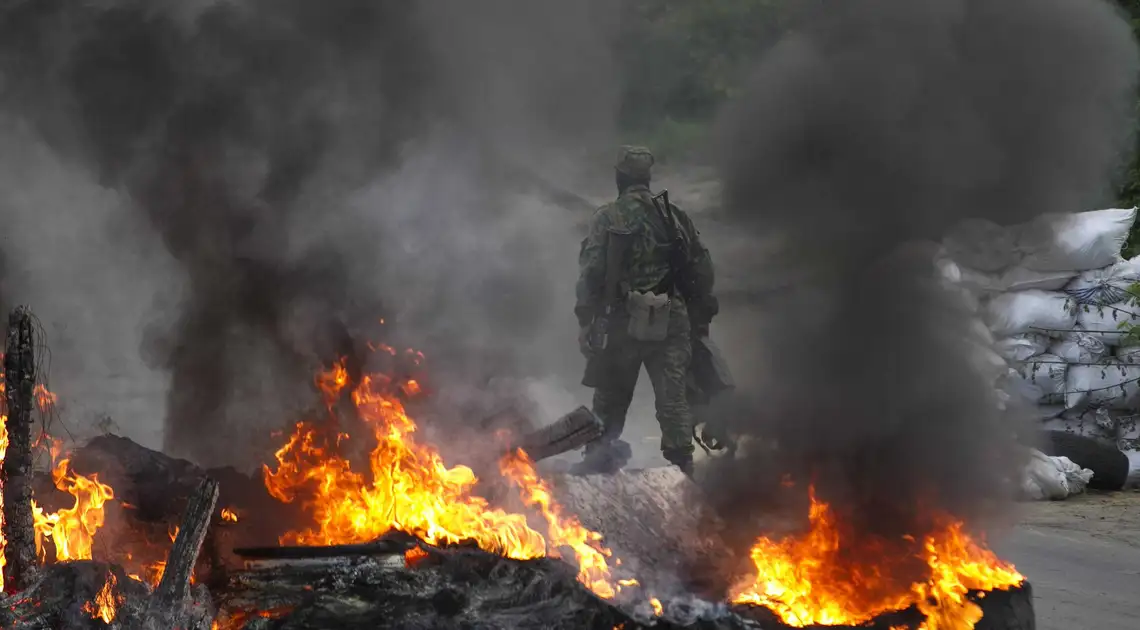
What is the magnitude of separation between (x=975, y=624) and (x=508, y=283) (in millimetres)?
3371

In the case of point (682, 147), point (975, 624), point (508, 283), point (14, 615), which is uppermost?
point (682, 147)

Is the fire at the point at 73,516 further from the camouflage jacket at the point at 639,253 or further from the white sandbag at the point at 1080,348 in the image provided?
the white sandbag at the point at 1080,348

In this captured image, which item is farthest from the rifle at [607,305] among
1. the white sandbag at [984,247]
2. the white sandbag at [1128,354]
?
the white sandbag at [1128,354]

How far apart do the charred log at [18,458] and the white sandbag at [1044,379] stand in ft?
25.4

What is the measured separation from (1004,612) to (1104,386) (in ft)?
16.9

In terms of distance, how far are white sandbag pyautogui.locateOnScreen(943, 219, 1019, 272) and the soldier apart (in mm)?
1946

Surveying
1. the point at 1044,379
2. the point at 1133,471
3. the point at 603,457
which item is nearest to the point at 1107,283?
the point at 1044,379

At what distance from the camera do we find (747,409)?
521cm

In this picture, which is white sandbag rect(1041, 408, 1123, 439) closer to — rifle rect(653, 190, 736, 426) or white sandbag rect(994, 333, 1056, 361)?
white sandbag rect(994, 333, 1056, 361)

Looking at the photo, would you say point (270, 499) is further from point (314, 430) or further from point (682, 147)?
point (682, 147)

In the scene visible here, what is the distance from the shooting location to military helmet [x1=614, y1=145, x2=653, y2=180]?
6.29 m

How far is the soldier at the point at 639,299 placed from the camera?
5984 millimetres

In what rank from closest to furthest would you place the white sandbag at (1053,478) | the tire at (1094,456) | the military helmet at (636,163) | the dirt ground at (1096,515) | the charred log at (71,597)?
the charred log at (71,597), the military helmet at (636,163), the dirt ground at (1096,515), the white sandbag at (1053,478), the tire at (1094,456)

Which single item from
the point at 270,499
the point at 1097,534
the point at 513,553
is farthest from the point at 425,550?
the point at 1097,534
